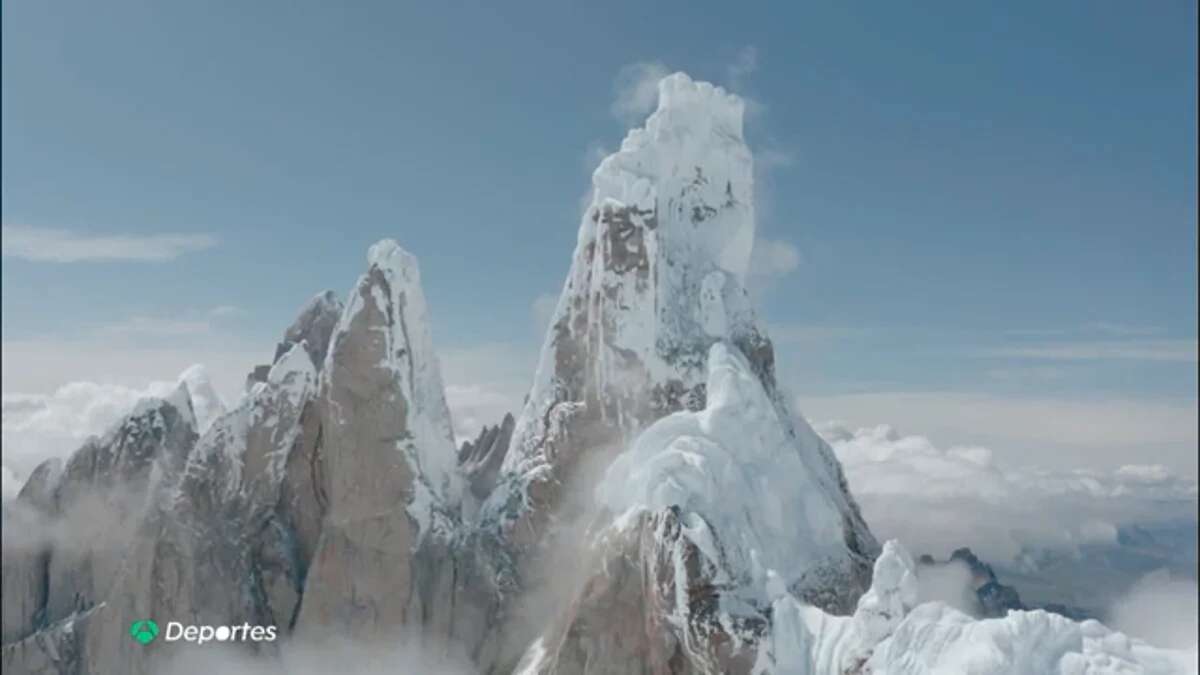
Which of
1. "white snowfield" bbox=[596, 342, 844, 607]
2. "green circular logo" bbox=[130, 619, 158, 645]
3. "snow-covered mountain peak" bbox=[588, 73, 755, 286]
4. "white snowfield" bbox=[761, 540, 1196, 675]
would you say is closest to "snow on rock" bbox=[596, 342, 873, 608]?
"white snowfield" bbox=[596, 342, 844, 607]

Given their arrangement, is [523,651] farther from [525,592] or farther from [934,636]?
[934,636]

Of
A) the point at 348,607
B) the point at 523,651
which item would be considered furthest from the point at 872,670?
the point at 348,607

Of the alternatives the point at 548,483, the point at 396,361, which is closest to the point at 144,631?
the point at 396,361

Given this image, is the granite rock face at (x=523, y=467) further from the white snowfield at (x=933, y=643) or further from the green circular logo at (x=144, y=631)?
the white snowfield at (x=933, y=643)

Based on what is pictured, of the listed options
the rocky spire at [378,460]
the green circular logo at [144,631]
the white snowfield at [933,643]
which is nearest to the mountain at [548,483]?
the rocky spire at [378,460]

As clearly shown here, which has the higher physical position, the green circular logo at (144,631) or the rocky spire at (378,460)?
the rocky spire at (378,460)

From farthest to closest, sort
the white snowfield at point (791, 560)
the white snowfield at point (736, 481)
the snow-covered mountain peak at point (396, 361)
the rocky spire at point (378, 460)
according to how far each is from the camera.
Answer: the snow-covered mountain peak at point (396, 361) < the rocky spire at point (378, 460) < the white snowfield at point (736, 481) < the white snowfield at point (791, 560)

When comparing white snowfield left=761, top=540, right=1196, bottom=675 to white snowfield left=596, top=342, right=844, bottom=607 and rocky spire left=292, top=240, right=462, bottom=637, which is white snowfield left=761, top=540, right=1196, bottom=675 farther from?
rocky spire left=292, top=240, right=462, bottom=637
